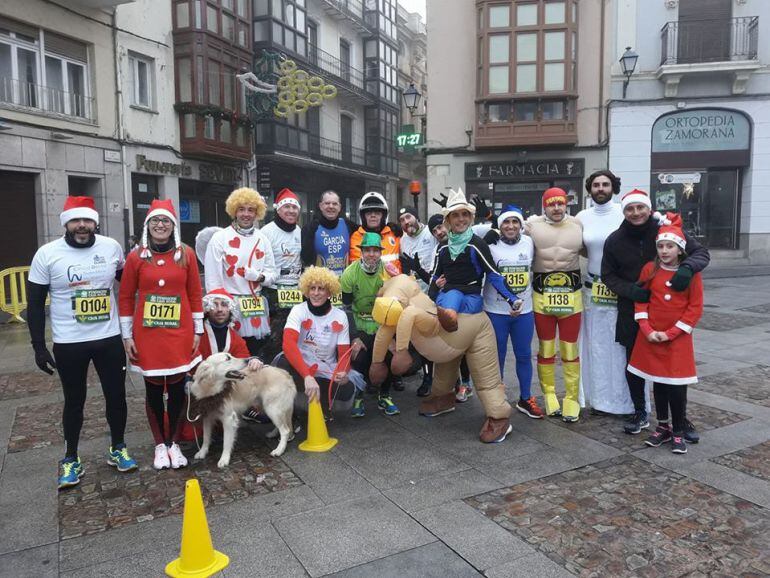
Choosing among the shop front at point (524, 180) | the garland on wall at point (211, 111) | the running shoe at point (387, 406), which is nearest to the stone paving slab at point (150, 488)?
the running shoe at point (387, 406)

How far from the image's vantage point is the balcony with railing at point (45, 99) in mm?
13438

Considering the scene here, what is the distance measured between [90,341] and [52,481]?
1.03 meters

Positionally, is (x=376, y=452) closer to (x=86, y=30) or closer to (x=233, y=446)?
(x=233, y=446)

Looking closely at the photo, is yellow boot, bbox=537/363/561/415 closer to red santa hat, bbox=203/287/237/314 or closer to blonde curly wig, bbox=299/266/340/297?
blonde curly wig, bbox=299/266/340/297

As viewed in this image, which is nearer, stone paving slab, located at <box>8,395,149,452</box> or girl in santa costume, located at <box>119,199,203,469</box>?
girl in santa costume, located at <box>119,199,203,469</box>

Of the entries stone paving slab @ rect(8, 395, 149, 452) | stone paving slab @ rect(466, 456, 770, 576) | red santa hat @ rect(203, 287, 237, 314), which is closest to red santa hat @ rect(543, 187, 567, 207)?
stone paving slab @ rect(466, 456, 770, 576)

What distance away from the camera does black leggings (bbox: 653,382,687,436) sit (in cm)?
446

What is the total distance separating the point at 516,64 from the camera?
1880 centimetres

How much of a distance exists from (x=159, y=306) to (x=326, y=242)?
6.50ft

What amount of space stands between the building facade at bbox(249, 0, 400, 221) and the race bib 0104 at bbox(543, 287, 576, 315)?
14.4m

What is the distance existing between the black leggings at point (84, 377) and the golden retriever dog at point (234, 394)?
0.53 metres

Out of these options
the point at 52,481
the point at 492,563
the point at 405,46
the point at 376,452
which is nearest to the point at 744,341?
the point at 376,452

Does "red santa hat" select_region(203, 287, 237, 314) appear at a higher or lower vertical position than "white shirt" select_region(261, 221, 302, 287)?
lower

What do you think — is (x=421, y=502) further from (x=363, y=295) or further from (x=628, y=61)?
(x=628, y=61)
